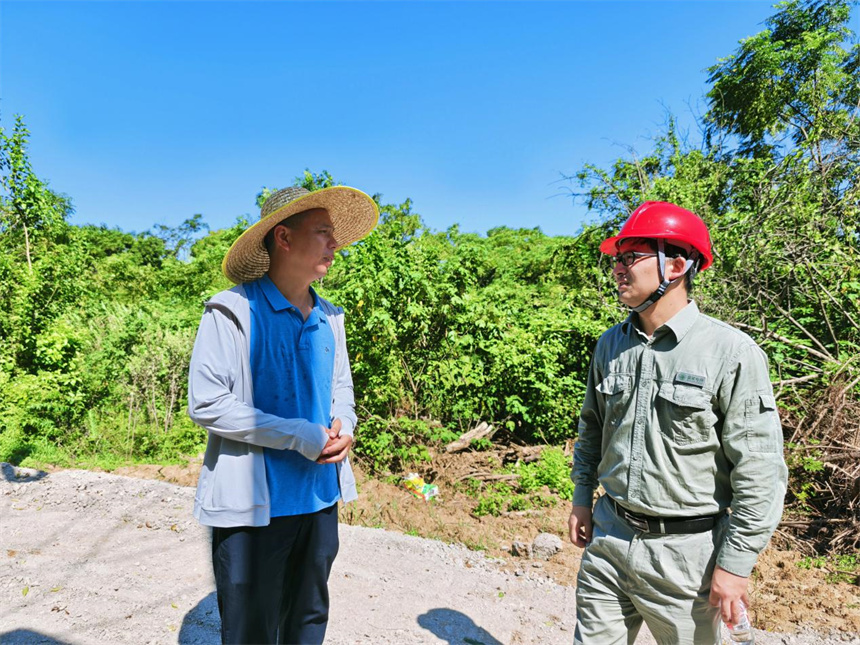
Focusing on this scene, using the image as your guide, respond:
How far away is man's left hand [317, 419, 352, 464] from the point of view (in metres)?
2.06

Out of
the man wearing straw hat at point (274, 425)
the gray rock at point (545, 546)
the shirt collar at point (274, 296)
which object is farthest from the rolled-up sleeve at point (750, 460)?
the gray rock at point (545, 546)

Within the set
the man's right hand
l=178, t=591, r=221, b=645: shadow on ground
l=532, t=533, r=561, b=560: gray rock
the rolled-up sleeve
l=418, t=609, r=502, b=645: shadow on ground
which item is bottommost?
l=418, t=609, r=502, b=645: shadow on ground

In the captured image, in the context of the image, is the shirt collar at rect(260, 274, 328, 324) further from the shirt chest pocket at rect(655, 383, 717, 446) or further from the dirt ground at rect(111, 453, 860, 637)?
the dirt ground at rect(111, 453, 860, 637)

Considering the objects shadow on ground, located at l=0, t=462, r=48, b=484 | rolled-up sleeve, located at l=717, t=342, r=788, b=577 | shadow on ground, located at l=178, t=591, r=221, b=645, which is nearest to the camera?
rolled-up sleeve, located at l=717, t=342, r=788, b=577

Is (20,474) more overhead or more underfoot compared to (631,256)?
more underfoot

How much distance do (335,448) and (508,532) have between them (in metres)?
3.48

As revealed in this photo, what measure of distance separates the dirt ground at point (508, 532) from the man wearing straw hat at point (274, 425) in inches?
107

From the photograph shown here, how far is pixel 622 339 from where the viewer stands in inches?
87.5

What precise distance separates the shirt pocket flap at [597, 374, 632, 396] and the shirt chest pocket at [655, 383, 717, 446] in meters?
0.15

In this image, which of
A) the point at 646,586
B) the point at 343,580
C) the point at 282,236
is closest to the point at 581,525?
the point at 646,586

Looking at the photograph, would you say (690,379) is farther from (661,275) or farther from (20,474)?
(20,474)

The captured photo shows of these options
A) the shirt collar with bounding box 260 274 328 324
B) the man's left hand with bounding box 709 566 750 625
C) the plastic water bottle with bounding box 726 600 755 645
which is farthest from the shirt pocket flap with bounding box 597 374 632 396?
the shirt collar with bounding box 260 274 328 324

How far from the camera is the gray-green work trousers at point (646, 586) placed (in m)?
1.88

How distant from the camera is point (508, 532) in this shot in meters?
5.07
